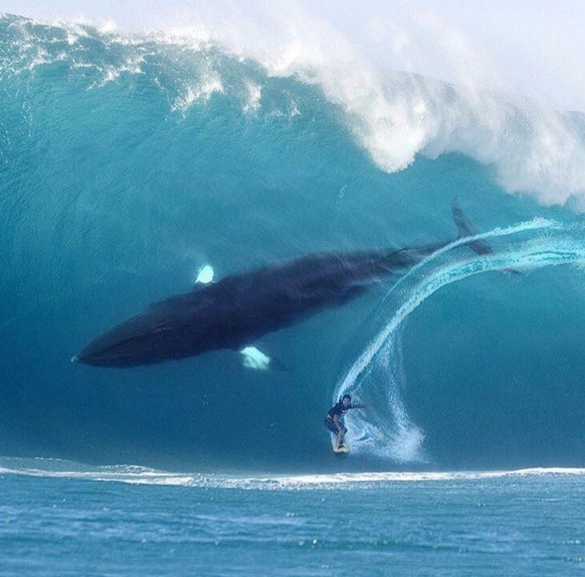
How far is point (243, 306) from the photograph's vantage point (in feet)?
38.8

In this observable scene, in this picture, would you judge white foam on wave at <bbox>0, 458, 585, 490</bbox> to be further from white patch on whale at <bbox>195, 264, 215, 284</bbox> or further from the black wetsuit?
white patch on whale at <bbox>195, 264, 215, 284</bbox>

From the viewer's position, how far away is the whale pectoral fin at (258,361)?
1209 centimetres

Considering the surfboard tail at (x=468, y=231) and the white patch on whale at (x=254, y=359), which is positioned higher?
the surfboard tail at (x=468, y=231)

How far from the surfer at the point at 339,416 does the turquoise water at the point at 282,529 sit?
1834mm

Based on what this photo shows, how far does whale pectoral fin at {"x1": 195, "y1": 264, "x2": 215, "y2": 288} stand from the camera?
12328 millimetres

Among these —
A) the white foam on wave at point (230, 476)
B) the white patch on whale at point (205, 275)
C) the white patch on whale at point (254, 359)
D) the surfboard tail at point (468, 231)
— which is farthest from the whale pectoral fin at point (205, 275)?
the surfboard tail at point (468, 231)

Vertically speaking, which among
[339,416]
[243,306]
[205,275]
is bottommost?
[339,416]

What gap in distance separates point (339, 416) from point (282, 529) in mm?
4831

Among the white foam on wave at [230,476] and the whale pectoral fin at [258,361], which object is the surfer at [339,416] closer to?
the white foam on wave at [230,476]

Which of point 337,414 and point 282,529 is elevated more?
point 337,414

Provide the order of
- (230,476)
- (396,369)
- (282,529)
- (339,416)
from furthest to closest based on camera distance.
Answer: (396,369) < (339,416) < (230,476) < (282,529)

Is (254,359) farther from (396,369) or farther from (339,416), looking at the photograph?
(396,369)

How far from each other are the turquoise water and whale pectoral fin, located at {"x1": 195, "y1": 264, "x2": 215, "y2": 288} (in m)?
3.01

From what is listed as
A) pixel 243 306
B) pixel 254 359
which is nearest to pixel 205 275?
pixel 243 306
